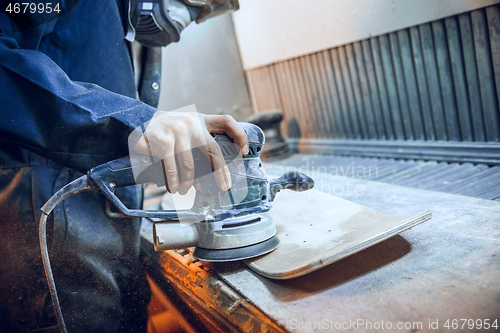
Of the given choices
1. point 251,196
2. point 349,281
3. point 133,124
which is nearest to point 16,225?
point 133,124

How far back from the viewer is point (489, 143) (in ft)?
5.99

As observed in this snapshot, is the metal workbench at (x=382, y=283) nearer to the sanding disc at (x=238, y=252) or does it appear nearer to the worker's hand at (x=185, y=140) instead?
the sanding disc at (x=238, y=252)

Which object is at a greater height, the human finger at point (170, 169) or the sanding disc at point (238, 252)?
the human finger at point (170, 169)

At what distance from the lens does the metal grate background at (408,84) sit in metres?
1.79

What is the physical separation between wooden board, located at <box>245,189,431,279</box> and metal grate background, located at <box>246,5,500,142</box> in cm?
113

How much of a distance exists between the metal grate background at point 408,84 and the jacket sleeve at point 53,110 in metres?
1.72

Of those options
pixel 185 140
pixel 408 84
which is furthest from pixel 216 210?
pixel 408 84

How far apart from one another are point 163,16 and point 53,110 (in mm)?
728

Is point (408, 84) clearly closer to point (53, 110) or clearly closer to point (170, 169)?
point (170, 169)

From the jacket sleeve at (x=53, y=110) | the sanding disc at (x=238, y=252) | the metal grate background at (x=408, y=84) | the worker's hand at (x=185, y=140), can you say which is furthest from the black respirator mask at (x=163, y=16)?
the metal grate background at (x=408, y=84)

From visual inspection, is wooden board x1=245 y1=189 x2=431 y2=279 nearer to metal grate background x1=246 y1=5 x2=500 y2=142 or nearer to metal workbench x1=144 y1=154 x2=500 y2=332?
metal workbench x1=144 y1=154 x2=500 y2=332

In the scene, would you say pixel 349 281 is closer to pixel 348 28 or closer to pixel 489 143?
pixel 489 143

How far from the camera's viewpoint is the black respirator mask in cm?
140

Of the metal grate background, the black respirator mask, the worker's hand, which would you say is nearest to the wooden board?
the worker's hand
